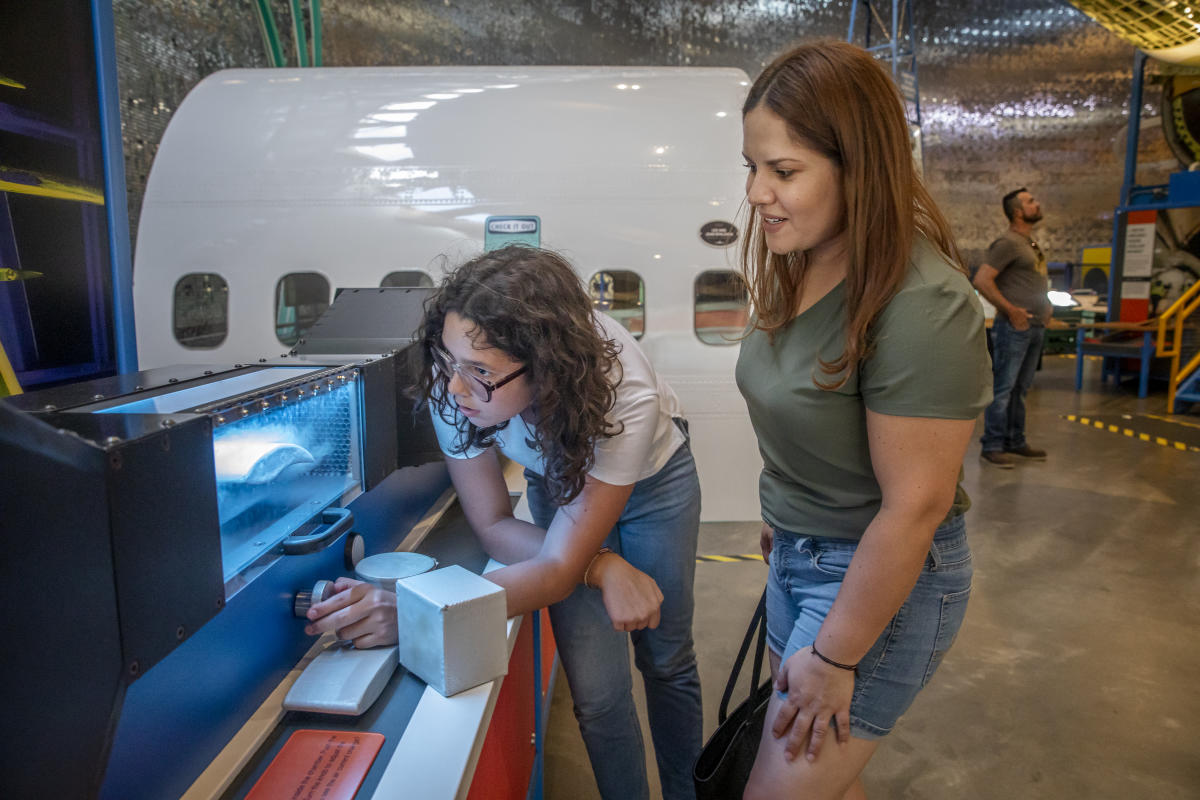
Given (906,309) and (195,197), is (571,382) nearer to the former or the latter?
(906,309)

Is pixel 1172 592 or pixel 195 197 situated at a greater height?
pixel 195 197

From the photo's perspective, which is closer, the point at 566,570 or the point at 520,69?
the point at 566,570

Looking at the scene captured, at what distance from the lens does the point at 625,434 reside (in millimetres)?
1533

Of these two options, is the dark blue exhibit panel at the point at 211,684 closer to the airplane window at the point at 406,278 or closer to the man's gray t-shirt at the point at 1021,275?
the airplane window at the point at 406,278

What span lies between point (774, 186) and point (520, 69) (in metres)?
3.69

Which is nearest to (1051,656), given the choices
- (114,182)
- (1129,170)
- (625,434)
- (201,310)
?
(625,434)

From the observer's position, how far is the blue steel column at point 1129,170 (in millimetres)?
8492

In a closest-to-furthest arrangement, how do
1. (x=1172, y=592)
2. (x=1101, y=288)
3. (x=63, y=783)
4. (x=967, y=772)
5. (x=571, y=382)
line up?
1. (x=63, y=783)
2. (x=571, y=382)
3. (x=967, y=772)
4. (x=1172, y=592)
5. (x=1101, y=288)

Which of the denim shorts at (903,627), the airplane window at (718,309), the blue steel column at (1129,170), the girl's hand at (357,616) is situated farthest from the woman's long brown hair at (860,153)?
the blue steel column at (1129,170)

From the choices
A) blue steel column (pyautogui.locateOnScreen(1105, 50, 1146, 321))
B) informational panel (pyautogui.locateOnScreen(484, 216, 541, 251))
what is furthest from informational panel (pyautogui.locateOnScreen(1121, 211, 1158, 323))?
informational panel (pyautogui.locateOnScreen(484, 216, 541, 251))

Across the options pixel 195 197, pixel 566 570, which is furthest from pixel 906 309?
pixel 195 197

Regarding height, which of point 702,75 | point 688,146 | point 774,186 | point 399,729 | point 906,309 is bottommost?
point 399,729

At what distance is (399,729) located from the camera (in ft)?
3.86

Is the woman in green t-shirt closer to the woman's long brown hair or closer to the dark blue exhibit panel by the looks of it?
the woman's long brown hair
